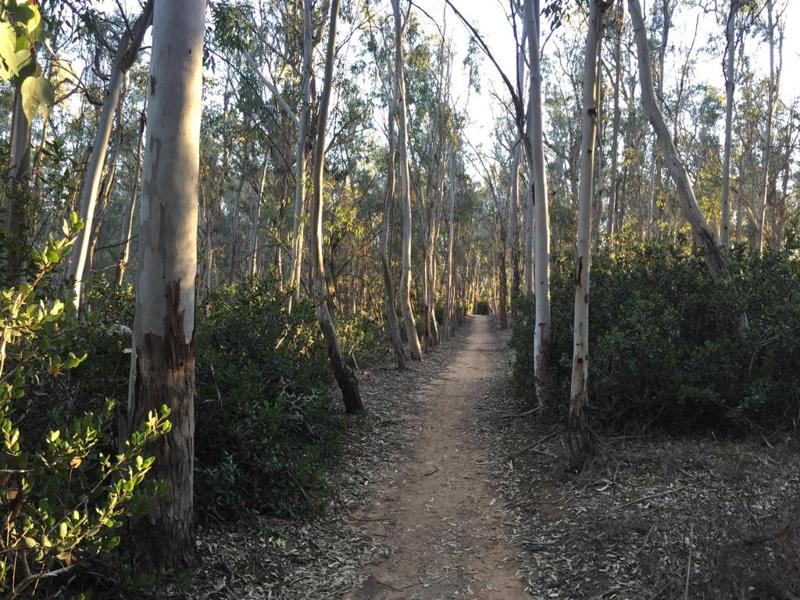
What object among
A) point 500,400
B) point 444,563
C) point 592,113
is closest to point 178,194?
point 444,563

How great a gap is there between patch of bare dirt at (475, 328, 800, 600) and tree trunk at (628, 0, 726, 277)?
2.47m

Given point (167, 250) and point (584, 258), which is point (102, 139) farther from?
point (584, 258)

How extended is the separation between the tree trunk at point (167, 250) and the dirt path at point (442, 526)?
4.75 feet

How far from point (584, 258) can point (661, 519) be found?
7.42 feet

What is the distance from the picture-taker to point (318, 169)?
7.59 metres

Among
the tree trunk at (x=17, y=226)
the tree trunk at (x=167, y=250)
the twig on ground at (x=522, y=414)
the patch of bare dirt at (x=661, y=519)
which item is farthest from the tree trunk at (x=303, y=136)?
the tree trunk at (x=167, y=250)

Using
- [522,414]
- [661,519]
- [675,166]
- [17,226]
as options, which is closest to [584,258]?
[661,519]

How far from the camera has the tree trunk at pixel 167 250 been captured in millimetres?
3043

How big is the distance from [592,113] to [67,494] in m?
4.98

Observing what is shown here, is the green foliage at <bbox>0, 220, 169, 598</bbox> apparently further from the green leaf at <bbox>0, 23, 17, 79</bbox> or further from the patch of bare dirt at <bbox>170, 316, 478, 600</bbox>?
the green leaf at <bbox>0, 23, 17, 79</bbox>

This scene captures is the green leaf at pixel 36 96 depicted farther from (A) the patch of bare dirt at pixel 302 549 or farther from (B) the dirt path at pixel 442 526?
(B) the dirt path at pixel 442 526

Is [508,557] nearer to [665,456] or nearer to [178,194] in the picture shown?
[665,456]

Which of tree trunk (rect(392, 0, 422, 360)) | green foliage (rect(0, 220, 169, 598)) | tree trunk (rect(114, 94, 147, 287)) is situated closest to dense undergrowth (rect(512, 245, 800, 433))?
green foliage (rect(0, 220, 169, 598))

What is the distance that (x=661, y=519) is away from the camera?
392 cm
